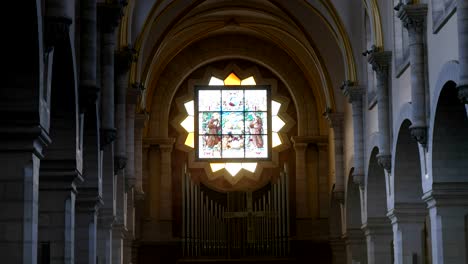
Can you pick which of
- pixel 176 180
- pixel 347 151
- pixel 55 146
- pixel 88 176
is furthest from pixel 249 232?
pixel 55 146

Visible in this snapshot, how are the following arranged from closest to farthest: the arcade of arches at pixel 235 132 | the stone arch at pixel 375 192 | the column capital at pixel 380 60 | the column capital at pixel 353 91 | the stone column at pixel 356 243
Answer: the arcade of arches at pixel 235 132 < the column capital at pixel 380 60 < the stone arch at pixel 375 192 < the column capital at pixel 353 91 < the stone column at pixel 356 243

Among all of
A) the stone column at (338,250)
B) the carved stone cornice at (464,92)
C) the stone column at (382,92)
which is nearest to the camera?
the carved stone cornice at (464,92)

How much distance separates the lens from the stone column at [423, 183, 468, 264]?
21.7m

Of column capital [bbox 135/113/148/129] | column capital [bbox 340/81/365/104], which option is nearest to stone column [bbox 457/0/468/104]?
column capital [bbox 340/81/365/104]

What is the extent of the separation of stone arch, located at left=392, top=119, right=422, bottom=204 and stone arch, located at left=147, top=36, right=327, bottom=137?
13.8 meters

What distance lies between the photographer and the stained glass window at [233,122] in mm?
41688

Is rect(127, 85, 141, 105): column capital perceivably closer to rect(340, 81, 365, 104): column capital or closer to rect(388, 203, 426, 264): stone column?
rect(340, 81, 365, 104): column capital

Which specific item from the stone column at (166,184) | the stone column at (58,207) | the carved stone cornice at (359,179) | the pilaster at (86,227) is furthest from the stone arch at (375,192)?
the stone column at (58,207)

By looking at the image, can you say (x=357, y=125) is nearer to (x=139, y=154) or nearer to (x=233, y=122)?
(x=139, y=154)

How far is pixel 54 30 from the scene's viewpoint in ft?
50.5

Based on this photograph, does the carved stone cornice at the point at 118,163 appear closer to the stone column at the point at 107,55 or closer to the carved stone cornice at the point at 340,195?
the stone column at the point at 107,55

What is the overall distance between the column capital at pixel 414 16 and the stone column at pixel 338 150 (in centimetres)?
1355

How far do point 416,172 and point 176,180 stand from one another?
51.9 ft

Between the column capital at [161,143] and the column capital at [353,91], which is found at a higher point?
the column capital at [353,91]
